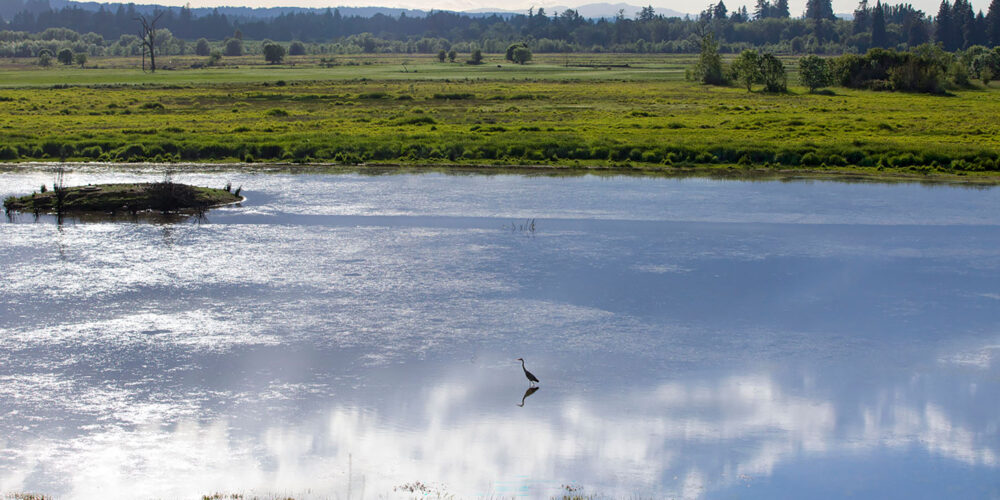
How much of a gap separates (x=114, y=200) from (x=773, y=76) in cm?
7073

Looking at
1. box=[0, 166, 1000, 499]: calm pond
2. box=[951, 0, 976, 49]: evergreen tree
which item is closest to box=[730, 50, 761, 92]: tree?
box=[0, 166, 1000, 499]: calm pond

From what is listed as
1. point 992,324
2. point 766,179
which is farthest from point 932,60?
point 992,324

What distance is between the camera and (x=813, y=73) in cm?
8794

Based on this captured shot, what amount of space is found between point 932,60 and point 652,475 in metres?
89.1

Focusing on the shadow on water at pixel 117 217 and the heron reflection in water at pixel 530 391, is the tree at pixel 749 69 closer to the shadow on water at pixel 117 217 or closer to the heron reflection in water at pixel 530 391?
the shadow on water at pixel 117 217

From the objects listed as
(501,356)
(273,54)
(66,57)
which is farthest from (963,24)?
(501,356)

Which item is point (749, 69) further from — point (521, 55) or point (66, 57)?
point (66, 57)

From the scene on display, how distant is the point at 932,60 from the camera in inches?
3521

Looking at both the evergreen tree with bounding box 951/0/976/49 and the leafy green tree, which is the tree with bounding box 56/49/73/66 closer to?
the leafy green tree

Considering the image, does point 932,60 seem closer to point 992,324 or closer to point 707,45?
point 707,45

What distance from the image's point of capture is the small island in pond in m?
30.4

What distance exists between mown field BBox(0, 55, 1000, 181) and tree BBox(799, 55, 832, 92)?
2.37 metres

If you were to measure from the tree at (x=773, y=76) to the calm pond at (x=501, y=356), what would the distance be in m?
61.1

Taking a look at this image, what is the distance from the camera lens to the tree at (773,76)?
288ft
